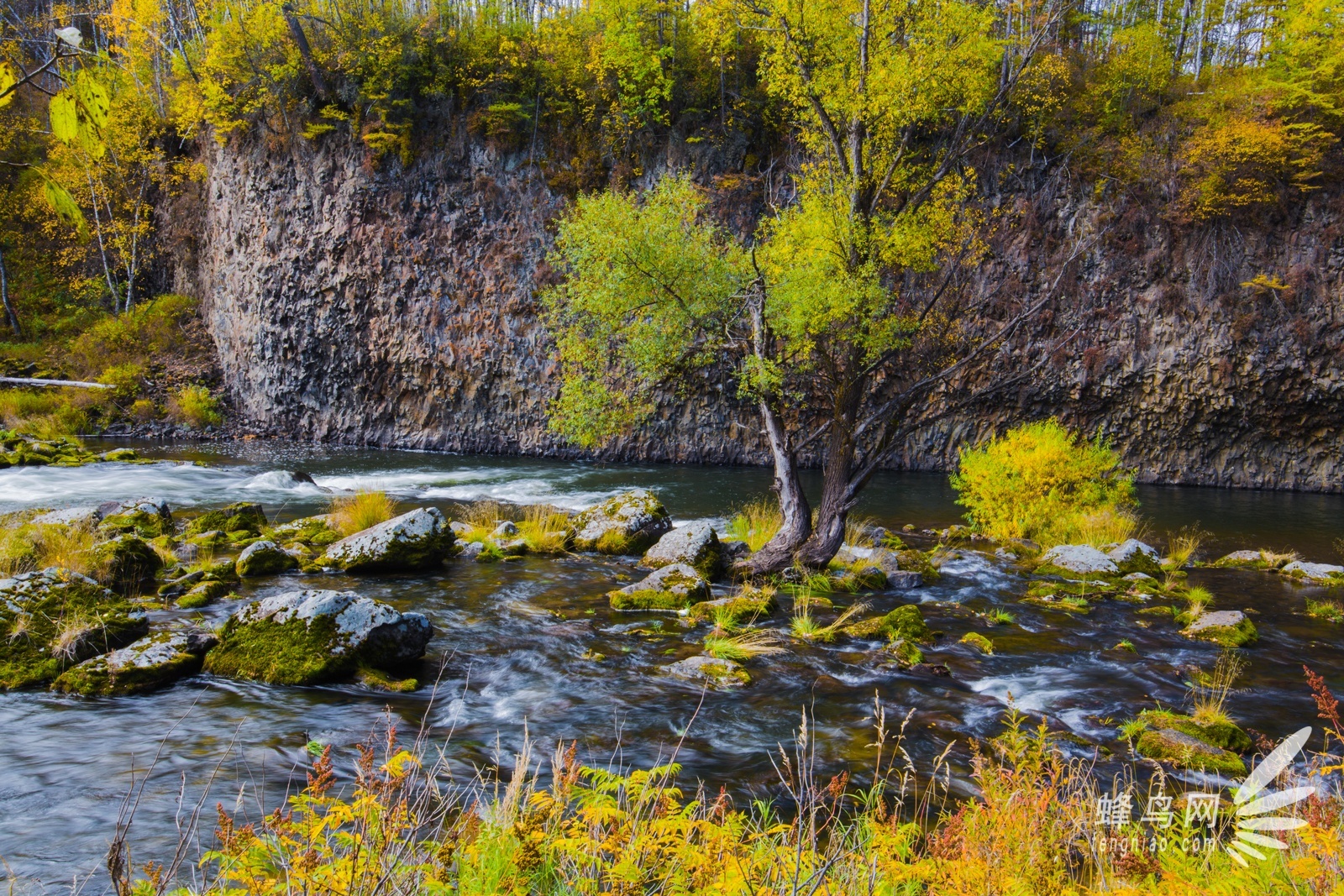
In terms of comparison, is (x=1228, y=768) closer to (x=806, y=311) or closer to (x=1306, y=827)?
(x=1306, y=827)

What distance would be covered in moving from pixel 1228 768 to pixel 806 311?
7330 millimetres

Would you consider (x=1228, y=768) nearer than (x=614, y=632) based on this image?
Yes

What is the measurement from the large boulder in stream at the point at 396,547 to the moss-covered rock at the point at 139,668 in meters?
3.94

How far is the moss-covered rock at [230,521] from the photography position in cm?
1340

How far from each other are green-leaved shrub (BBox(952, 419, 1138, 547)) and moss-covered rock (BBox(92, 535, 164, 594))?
50.9 feet

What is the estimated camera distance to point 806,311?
10984 millimetres

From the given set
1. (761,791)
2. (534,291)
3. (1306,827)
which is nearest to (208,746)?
(761,791)

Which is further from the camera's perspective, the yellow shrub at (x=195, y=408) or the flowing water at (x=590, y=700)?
the yellow shrub at (x=195, y=408)

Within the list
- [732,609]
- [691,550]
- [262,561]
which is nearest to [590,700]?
[732,609]

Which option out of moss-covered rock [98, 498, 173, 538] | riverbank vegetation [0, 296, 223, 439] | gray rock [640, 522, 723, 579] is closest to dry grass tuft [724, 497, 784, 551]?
gray rock [640, 522, 723, 579]

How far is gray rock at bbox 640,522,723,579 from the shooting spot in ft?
39.0

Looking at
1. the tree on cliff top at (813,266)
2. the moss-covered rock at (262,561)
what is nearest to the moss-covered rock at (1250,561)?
the tree on cliff top at (813,266)

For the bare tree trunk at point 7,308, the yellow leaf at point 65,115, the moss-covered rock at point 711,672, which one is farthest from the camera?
the bare tree trunk at point 7,308

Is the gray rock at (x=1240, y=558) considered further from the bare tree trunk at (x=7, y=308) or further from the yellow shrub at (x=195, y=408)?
the bare tree trunk at (x=7, y=308)
